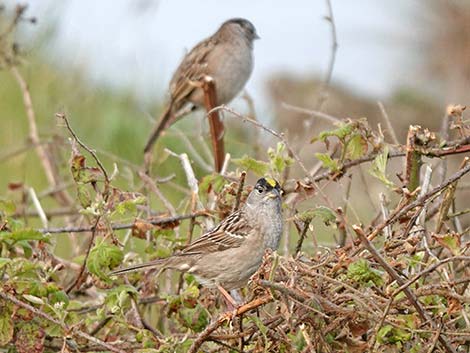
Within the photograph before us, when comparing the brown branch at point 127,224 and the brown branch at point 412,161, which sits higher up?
the brown branch at point 412,161

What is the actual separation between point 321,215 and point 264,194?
486mm

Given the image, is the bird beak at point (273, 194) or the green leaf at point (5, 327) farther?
the bird beak at point (273, 194)

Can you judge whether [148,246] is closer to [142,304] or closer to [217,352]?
[142,304]

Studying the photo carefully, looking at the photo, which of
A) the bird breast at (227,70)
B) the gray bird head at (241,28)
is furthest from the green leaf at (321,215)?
the gray bird head at (241,28)

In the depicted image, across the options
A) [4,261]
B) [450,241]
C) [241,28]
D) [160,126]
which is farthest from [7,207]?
[241,28]

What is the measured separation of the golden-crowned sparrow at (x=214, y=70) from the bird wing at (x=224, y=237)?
4.95 ft

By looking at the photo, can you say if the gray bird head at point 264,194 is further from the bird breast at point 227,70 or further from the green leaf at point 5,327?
the bird breast at point 227,70

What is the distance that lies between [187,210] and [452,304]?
1413 millimetres

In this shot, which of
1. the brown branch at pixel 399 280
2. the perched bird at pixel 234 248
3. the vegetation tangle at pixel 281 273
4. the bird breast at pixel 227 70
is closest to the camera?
the brown branch at pixel 399 280

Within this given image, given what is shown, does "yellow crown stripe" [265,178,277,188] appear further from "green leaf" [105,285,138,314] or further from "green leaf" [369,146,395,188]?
"green leaf" [105,285,138,314]

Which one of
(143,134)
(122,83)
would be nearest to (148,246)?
(143,134)

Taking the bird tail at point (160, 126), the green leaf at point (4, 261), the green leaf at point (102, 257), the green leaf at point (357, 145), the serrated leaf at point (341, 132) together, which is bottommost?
the bird tail at point (160, 126)

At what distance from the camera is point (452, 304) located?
9.03 feet

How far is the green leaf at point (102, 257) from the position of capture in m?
3.41
